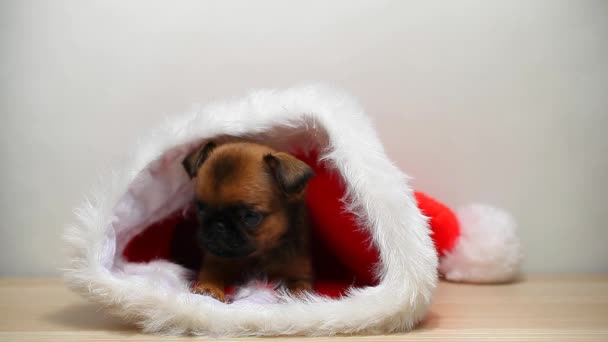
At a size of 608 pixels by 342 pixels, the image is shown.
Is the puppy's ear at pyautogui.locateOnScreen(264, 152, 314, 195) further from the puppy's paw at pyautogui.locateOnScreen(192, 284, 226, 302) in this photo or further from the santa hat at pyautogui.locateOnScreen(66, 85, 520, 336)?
the puppy's paw at pyautogui.locateOnScreen(192, 284, 226, 302)

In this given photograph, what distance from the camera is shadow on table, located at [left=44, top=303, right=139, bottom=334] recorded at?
154cm

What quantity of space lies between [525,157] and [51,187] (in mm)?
1938

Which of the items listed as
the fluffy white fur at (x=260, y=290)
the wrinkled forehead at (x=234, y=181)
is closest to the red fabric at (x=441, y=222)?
the fluffy white fur at (x=260, y=290)

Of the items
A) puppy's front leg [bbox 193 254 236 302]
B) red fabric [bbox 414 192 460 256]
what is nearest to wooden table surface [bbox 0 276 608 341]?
red fabric [bbox 414 192 460 256]

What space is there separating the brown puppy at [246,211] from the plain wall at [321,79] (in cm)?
55

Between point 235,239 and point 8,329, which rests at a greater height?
point 235,239

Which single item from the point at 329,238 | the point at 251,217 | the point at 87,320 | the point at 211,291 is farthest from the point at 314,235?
the point at 87,320

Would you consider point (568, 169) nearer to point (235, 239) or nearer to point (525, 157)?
point (525, 157)

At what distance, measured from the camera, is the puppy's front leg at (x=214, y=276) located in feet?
5.70

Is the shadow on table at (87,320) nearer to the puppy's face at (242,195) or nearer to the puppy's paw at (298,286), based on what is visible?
the puppy's face at (242,195)

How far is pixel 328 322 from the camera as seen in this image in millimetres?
1446

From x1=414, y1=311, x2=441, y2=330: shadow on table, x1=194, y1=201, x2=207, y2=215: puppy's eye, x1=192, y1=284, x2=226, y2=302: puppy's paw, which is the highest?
x1=194, y1=201, x2=207, y2=215: puppy's eye

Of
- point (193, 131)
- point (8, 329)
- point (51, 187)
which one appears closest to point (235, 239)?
point (193, 131)

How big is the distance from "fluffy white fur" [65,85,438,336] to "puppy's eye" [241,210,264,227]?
219 mm
